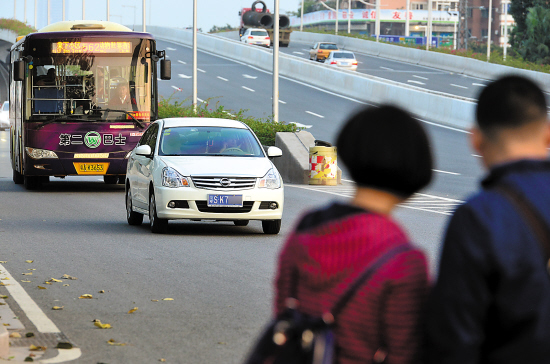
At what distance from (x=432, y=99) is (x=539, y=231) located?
3690 cm

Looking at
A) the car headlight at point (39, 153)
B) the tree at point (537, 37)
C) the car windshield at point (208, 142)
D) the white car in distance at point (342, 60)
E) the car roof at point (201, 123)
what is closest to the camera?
the car windshield at point (208, 142)

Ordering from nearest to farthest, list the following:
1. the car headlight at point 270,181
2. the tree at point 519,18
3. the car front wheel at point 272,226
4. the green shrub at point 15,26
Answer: the car headlight at point 270,181 → the car front wheel at point 272,226 → the tree at point 519,18 → the green shrub at point 15,26

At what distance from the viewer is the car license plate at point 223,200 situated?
40.6 feet

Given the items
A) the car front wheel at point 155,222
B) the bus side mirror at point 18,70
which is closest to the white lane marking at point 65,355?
the car front wheel at point 155,222

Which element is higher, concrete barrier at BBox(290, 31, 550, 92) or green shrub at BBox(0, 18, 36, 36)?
green shrub at BBox(0, 18, 36, 36)

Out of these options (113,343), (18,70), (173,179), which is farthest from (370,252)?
(18,70)

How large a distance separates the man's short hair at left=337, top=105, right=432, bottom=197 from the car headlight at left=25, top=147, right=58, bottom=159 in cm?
1741

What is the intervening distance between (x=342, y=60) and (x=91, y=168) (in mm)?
39948

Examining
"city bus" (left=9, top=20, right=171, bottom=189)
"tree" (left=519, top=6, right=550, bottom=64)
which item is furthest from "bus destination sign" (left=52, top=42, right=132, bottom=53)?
"tree" (left=519, top=6, right=550, bottom=64)

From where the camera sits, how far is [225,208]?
12.5 metres

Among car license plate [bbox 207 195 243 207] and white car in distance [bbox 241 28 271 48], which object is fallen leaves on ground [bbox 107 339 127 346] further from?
white car in distance [bbox 241 28 271 48]

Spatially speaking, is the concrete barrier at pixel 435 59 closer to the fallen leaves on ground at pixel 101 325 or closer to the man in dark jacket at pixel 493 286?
the fallen leaves on ground at pixel 101 325

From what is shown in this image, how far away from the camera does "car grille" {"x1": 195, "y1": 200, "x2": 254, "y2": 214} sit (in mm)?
12438

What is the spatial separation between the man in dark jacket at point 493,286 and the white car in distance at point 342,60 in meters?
55.3
